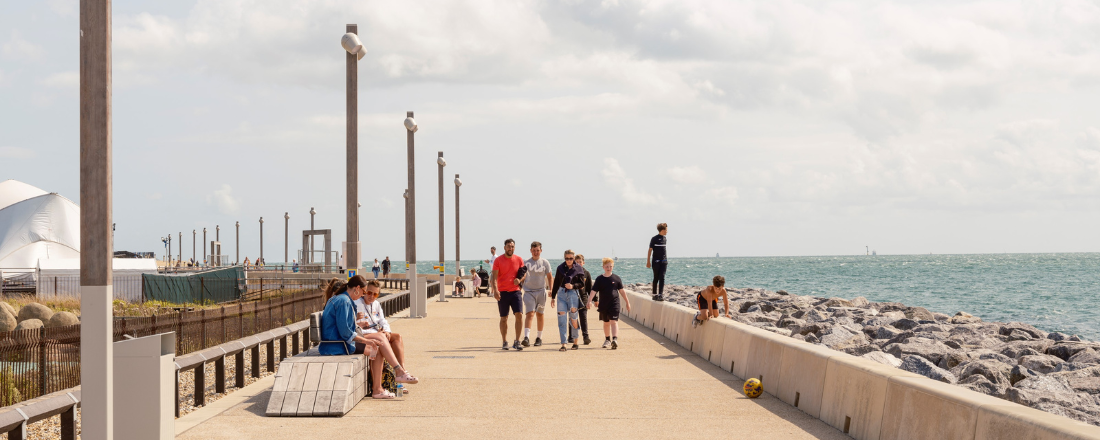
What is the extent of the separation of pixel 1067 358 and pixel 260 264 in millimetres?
96938

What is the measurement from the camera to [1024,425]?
6.03m

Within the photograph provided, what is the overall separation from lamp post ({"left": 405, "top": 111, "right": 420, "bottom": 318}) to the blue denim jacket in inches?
639

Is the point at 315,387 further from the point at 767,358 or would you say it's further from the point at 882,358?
the point at 882,358

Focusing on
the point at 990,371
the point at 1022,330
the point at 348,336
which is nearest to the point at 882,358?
the point at 990,371

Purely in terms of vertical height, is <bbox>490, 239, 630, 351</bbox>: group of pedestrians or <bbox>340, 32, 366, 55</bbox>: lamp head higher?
<bbox>340, 32, 366, 55</bbox>: lamp head

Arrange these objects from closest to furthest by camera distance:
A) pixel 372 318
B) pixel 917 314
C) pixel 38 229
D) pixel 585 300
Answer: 1. pixel 372 318
2. pixel 585 300
3. pixel 917 314
4. pixel 38 229

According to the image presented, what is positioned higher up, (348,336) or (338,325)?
(338,325)

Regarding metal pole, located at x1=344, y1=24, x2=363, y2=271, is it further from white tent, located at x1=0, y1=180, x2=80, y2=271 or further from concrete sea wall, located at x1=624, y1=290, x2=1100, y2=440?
white tent, located at x1=0, y1=180, x2=80, y2=271

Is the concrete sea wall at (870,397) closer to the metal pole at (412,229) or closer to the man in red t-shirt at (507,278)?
the man in red t-shirt at (507,278)

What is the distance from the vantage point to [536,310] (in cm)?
1755

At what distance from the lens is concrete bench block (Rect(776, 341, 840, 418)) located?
992 cm

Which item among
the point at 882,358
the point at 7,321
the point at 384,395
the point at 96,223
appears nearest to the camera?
the point at 96,223

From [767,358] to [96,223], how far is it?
7575mm

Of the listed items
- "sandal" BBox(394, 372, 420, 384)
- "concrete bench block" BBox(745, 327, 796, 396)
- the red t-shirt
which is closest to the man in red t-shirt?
the red t-shirt
